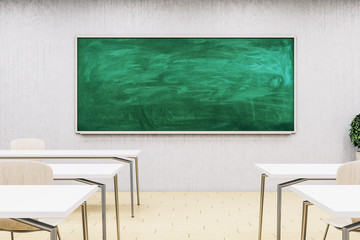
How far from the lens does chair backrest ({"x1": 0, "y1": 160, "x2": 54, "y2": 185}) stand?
2.16 meters

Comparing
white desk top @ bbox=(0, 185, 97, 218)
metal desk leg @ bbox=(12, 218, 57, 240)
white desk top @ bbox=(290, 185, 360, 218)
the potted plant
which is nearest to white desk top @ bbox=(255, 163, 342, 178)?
white desk top @ bbox=(290, 185, 360, 218)

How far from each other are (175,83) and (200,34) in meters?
0.76

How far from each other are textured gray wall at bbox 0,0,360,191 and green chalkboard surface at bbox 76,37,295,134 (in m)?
0.16

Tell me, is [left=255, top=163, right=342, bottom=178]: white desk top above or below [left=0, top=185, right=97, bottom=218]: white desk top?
below

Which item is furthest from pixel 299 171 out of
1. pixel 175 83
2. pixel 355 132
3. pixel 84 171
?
pixel 175 83

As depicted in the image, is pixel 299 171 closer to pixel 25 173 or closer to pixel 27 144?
pixel 25 173

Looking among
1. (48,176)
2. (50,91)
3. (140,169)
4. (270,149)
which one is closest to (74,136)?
(50,91)

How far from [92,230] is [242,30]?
10.8 feet

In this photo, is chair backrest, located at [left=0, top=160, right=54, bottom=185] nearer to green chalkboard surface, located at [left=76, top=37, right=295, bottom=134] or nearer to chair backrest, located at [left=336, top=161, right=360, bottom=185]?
chair backrest, located at [left=336, top=161, right=360, bottom=185]

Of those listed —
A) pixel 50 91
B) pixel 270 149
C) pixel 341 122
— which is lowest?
pixel 270 149

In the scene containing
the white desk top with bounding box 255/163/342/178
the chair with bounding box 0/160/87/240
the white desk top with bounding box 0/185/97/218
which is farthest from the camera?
the white desk top with bounding box 255/163/342/178

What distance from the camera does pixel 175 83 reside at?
5.19 metres

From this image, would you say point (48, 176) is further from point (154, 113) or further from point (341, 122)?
point (341, 122)

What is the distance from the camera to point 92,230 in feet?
11.5
